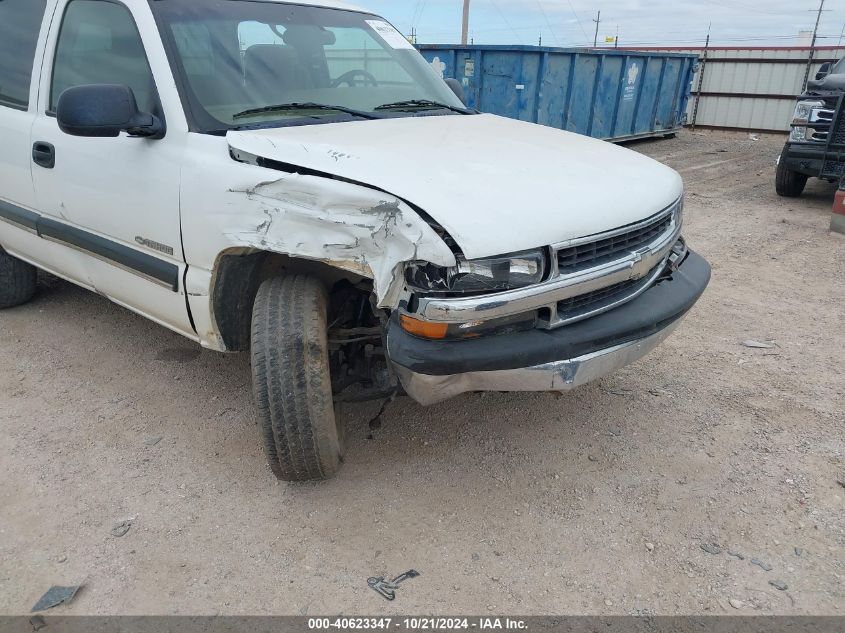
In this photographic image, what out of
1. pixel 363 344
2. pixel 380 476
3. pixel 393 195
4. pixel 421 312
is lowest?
pixel 380 476

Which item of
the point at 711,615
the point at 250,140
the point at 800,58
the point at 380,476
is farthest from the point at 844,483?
the point at 800,58

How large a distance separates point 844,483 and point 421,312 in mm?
2065

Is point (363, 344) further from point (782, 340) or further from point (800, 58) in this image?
point (800, 58)

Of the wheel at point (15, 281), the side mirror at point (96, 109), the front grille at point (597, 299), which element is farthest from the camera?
the wheel at point (15, 281)

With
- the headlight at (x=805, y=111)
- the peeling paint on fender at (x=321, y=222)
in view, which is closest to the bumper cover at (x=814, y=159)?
the headlight at (x=805, y=111)

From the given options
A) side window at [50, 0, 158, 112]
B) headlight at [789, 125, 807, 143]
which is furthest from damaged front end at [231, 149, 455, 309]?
headlight at [789, 125, 807, 143]

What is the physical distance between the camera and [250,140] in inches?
98.4

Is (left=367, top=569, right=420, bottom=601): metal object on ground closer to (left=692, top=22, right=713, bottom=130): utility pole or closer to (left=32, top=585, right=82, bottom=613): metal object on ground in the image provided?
(left=32, top=585, right=82, bottom=613): metal object on ground

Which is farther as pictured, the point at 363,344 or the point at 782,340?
the point at 782,340

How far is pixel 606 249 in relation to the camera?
2.49m

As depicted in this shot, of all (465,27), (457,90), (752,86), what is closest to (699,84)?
(752,86)

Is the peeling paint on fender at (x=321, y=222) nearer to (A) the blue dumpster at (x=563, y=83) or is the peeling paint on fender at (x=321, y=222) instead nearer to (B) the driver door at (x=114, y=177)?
(B) the driver door at (x=114, y=177)

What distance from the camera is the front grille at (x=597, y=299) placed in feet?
7.86

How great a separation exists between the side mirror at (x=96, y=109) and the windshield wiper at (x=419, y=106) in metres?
1.20
